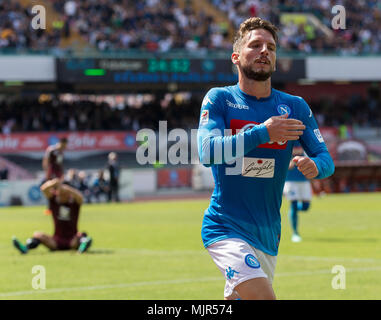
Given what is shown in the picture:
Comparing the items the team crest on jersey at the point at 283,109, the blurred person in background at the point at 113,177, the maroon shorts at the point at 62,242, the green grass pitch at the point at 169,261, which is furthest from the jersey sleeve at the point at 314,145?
the blurred person in background at the point at 113,177

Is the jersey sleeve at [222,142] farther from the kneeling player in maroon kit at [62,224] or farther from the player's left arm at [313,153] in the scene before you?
the kneeling player in maroon kit at [62,224]

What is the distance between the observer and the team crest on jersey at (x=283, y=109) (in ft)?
20.3

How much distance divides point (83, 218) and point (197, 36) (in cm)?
2360

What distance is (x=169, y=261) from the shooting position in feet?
47.0

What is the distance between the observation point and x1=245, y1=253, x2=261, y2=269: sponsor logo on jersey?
18.7 feet

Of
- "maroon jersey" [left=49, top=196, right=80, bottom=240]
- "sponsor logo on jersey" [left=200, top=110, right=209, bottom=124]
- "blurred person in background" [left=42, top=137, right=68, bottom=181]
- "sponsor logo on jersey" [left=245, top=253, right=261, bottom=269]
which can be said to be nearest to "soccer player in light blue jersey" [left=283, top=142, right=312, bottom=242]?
"maroon jersey" [left=49, top=196, right=80, bottom=240]

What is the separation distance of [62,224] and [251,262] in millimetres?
10380

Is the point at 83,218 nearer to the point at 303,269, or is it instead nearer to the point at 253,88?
the point at 303,269

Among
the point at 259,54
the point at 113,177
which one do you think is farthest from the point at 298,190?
the point at 113,177

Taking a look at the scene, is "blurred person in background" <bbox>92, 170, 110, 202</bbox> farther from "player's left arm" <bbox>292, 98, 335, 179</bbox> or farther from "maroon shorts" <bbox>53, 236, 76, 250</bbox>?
"player's left arm" <bbox>292, 98, 335, 179</bbox>

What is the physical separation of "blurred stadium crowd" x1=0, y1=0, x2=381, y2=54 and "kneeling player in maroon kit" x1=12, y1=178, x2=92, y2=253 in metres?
27.6

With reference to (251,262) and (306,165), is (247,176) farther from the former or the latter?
(251,262)
